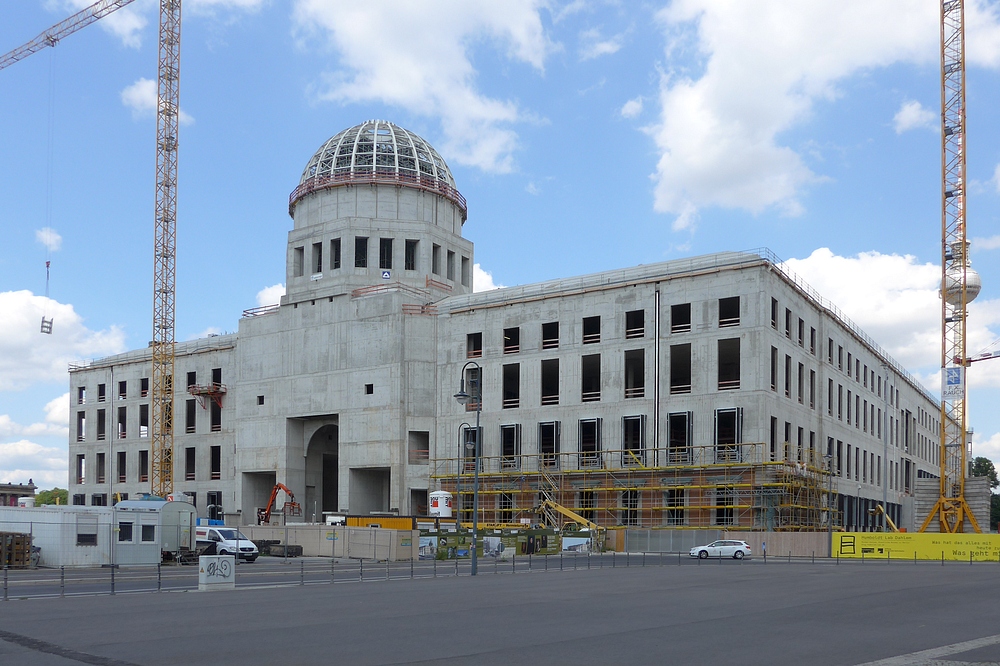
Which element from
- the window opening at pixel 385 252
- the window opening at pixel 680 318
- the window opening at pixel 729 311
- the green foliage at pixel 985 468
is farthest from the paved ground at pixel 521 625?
the green foliage at pixel 985 468

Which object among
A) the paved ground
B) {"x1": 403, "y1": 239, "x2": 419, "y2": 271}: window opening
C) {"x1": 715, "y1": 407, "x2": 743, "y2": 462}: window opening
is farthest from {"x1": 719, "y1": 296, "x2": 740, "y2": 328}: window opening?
the paved ground

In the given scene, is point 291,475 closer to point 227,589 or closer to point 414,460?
point 414,460

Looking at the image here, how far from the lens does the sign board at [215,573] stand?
29845mm

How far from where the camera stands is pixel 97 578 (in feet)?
121

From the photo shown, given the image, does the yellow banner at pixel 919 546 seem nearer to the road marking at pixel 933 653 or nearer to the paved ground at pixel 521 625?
the paved ground at pixel 521 625

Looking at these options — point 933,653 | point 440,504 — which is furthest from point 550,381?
point 933,653


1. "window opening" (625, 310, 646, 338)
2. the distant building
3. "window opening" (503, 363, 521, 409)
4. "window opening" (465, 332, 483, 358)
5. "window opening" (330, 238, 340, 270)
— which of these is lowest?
the distant building

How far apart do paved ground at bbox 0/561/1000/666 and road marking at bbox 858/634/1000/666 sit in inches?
1.2

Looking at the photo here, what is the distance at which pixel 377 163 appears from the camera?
3479 inches

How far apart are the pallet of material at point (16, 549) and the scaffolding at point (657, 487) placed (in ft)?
122

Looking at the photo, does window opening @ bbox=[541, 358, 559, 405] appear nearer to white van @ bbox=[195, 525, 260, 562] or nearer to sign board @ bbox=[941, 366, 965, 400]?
white van @ bbox=[195, 525, 260, 562]

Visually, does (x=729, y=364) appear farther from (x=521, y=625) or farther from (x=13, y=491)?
(x=13, y=491)

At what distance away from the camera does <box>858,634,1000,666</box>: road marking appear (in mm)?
14469

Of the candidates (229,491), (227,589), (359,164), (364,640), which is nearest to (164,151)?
(359,164)
